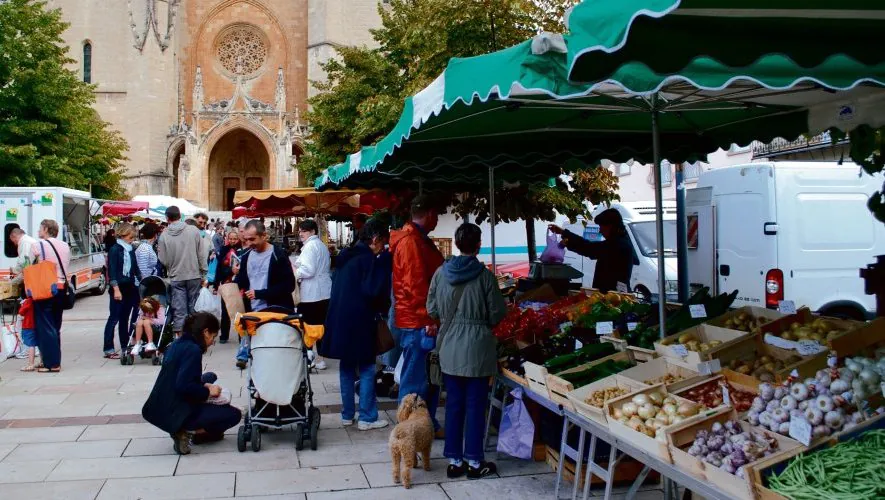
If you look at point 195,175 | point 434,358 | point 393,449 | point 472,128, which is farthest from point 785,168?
point 195,175

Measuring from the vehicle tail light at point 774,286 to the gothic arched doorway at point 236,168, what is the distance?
4212 cm

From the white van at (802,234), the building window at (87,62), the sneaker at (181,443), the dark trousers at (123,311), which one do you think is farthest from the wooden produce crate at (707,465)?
the building window at (87,62)

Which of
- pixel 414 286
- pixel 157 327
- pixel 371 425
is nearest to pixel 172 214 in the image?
pixel 157 327

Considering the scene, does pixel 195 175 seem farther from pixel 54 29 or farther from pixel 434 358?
pixel 434 358

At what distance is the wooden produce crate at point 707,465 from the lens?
3.11 m

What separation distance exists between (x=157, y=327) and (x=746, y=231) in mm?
8177

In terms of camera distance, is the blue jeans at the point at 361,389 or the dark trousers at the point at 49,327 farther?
the dark trousers at the point at 49,327

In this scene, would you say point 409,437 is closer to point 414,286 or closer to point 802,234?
point 414,286

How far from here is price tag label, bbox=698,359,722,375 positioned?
440 centimetres

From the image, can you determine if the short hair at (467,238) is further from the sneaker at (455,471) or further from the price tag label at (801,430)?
the price tag label at (801,430)

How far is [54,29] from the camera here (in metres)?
24.9

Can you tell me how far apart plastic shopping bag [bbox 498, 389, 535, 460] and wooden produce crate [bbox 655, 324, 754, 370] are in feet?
3.74

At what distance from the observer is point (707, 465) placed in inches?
129

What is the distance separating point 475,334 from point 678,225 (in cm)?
509
